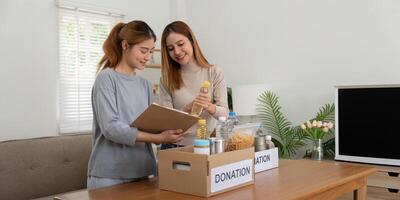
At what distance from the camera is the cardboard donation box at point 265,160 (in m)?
1.60

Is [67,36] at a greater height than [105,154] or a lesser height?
greater

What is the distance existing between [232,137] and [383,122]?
1.73 m

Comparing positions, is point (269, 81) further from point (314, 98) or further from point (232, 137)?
point (232, 137)

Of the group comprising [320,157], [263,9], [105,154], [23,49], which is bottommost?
[320,157]

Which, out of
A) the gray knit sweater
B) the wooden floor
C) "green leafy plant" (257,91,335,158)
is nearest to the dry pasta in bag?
the gray knit sweater

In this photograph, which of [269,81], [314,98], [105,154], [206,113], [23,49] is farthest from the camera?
[269,81]

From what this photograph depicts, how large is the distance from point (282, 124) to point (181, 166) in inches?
94.2

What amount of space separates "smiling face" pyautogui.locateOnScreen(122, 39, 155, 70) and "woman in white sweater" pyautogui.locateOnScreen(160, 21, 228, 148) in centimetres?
27

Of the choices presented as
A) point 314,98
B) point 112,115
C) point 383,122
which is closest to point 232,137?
point 112,115

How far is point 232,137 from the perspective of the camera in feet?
4.66

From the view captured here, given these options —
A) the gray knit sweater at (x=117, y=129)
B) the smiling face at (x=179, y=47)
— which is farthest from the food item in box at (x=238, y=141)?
the smiling face at (x=179, y=47)

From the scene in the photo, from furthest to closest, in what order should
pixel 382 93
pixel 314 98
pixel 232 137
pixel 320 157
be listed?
pixel 314 98 < pixel 320 157 < pixel 382 93 < pixel 232 137

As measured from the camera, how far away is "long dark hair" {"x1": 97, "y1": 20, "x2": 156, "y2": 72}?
5.28 ft

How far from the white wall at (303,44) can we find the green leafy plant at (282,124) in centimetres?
12
